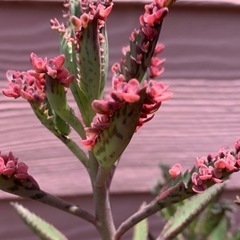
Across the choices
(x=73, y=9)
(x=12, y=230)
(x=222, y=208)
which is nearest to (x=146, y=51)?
(x=73, y=9)

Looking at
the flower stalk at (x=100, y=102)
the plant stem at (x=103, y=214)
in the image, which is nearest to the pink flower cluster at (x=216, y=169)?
the flower stalk at (x=100, y=102)

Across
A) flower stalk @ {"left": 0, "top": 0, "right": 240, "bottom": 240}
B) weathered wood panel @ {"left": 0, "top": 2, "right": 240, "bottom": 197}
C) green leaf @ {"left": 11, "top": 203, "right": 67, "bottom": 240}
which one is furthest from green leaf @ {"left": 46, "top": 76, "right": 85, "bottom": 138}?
weathered wood panel @ {"left": 0, "top": 2, "right": 240, "bottom": 197}

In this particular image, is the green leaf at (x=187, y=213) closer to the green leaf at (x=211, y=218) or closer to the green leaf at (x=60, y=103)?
the green leaf at (x=211, y=218)

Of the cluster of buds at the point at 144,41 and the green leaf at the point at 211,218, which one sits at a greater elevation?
the cluster of buds at the point at 144,41

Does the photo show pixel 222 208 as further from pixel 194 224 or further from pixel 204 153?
pixel 204 153

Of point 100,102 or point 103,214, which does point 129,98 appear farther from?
point 103,214
